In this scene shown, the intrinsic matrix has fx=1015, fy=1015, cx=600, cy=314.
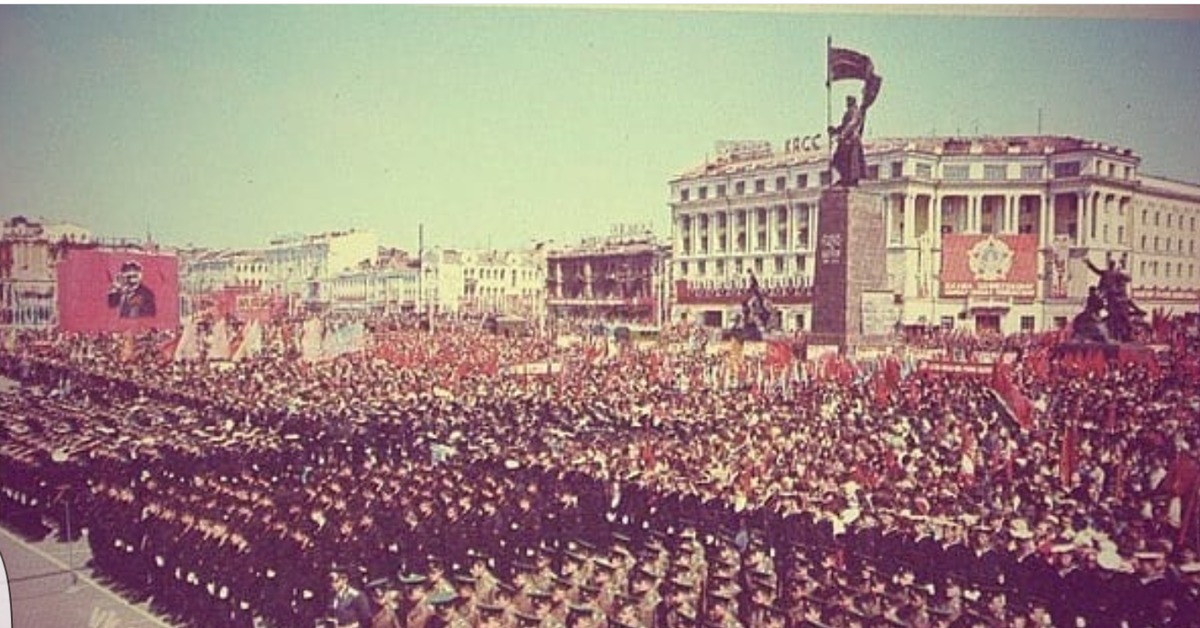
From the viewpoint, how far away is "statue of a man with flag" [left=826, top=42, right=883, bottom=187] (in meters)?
3.33

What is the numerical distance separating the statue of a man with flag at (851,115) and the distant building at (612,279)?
66cm

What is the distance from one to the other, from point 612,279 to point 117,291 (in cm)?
157

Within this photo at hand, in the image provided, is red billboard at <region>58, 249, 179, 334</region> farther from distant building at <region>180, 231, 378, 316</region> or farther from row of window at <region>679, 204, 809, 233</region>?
row of window at <region>679, 204, 809, 233</region>

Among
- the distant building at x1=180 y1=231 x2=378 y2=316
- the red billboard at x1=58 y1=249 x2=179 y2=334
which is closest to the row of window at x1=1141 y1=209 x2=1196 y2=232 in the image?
the distant building at x1=180 y1=231 x2=378 y2=316

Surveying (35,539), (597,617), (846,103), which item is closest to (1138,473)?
(846,103)

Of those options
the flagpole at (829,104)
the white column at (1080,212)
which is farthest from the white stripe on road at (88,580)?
the white column at (1080,212)

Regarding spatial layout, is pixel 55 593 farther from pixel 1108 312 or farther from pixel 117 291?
pixel 1108 312

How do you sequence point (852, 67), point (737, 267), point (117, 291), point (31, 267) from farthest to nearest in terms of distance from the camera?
point (737, 267) < point (852, 67) < point (117, 291) < point (31, 267)

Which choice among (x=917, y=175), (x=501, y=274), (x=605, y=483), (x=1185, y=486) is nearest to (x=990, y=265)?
(x=917, y=175)

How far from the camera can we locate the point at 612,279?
3.39 meters

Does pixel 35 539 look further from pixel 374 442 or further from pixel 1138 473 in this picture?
pixel 1138 473

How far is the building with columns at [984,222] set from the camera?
11.0 feet

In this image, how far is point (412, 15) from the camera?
317 cm

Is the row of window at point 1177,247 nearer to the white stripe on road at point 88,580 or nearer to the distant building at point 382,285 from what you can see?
the distant building at point 382,285
